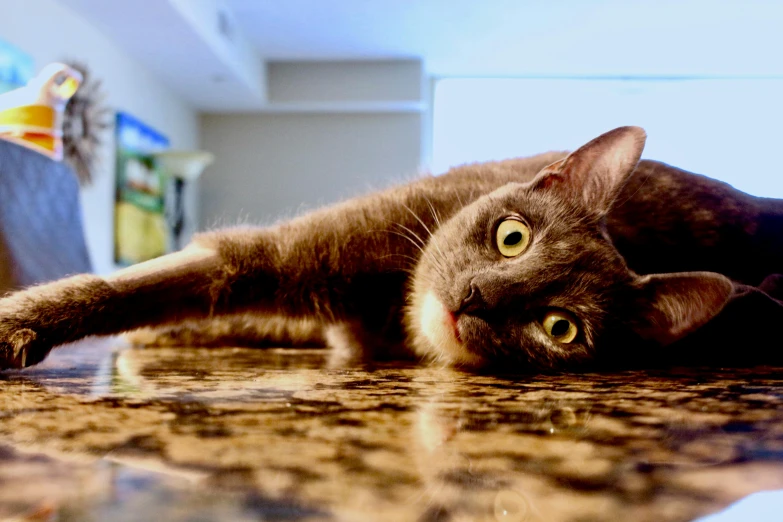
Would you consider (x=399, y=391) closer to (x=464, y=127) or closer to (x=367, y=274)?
(x=367, y=274)

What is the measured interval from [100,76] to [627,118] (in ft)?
14.6

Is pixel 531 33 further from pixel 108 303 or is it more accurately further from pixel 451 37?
pixel 108 303

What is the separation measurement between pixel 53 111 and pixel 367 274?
A: 1074 mm

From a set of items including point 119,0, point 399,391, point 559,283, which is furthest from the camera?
point 119,0

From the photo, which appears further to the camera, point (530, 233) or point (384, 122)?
point (384, 122)

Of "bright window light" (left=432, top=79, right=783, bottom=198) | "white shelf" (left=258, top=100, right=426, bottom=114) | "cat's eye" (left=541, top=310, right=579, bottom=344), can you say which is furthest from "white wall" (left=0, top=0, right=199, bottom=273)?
"cat's eye" (left=541, top=310, right=579, bottom=344)

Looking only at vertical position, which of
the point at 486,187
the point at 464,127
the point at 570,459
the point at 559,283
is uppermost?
the point at 464,127

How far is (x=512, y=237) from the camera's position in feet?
3.21

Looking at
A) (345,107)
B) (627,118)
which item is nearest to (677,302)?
(345,107)

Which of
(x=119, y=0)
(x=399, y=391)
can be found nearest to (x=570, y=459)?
(x=399, y=391)

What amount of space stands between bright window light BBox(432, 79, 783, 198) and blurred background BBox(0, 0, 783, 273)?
17mm

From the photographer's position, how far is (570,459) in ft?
1.26

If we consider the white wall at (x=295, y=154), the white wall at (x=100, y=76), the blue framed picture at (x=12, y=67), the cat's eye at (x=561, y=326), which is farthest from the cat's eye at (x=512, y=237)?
the white wall at (x=295, y=154)

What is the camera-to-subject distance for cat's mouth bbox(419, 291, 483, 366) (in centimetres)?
94
